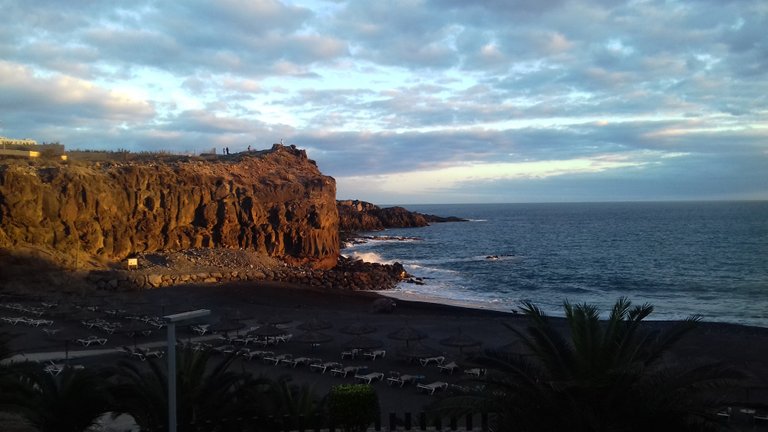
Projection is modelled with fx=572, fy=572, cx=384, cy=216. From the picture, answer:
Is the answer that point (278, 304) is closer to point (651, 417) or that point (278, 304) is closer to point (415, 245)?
point (651, 417)

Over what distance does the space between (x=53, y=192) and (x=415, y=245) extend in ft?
168

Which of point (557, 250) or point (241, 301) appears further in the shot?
point (557, 250)

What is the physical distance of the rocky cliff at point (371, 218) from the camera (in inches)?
4500

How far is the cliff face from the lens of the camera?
37844mm

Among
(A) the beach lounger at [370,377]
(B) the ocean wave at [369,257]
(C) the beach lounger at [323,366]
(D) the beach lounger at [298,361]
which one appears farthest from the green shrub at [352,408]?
(B) the ocean wave at [369,257]

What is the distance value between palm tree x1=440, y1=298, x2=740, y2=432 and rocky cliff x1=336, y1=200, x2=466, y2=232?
332ft

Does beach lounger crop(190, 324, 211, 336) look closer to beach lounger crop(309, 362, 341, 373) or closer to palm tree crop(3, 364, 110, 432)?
beach lounger crop(309, 362, 341, 373)

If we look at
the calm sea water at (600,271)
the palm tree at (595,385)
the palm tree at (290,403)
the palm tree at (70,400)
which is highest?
the palm tree at (595,385)

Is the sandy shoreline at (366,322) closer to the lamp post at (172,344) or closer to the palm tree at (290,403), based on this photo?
the lamp post at (172,344)

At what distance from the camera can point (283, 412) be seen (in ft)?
37.0

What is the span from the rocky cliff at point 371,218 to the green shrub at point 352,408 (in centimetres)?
9869

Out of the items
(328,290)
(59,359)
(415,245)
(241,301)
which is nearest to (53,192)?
(241,301)

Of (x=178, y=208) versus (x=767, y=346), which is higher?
(x=178, y=208)

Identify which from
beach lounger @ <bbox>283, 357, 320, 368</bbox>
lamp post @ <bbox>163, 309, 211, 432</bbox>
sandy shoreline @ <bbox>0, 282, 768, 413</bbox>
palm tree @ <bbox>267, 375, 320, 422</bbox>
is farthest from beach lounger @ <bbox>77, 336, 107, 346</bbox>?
lamp post @ <bbox>163, 309, 211, 432</bbox>
